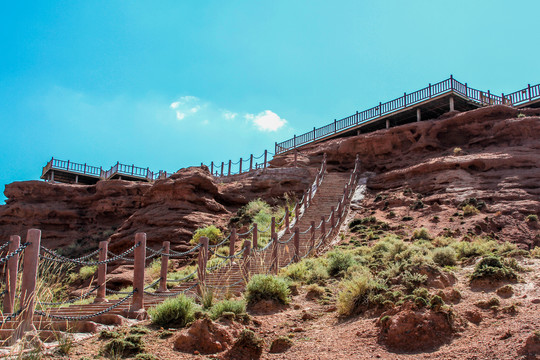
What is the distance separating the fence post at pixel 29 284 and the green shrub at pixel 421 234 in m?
13.4

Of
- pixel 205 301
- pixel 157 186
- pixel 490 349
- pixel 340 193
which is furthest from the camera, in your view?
pixel 157 186

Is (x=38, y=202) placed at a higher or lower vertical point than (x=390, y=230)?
higher

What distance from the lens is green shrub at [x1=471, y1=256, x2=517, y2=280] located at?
325 inches

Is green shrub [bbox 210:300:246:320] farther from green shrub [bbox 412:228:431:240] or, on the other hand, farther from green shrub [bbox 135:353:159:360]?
green shrub [bbox 412:228:431:240]

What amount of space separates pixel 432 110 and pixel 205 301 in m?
24.0

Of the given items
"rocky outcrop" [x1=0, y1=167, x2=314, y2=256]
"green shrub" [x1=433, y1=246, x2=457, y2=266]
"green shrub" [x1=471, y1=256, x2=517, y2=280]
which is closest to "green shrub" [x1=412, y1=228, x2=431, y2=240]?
→ "green shrub" [x1=433, y1=246, x2=457, y2=266]

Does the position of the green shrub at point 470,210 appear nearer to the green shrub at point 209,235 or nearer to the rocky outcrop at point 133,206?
the rocky outcrop at point 133,206

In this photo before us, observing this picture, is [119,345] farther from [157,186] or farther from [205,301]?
[157,186]

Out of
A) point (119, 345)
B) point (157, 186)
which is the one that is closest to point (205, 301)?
point (119, 345)

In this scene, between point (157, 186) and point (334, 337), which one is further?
point (157, 186)

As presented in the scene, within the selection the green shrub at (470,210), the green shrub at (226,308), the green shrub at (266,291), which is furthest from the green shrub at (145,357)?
the green shrub at (470,210)

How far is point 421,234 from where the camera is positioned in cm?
1666

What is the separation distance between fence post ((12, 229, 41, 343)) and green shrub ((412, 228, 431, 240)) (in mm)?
13446

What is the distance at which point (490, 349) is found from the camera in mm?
5340
